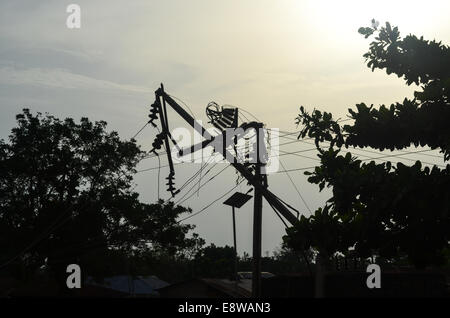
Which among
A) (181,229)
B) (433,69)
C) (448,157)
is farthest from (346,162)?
(181,229)

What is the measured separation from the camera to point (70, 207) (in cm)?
3962

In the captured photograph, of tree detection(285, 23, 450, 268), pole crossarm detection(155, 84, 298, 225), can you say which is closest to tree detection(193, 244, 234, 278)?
pole crossarm detection(155, 84, 298, 225)

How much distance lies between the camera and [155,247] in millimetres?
40125

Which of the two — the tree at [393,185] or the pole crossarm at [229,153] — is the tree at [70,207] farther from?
the tree at [393,185]

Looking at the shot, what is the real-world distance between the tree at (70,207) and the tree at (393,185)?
29.8 m

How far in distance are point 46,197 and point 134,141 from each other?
7557mm

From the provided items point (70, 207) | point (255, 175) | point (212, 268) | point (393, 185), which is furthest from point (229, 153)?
point (212, 268)

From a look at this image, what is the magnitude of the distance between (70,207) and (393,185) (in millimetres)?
32668

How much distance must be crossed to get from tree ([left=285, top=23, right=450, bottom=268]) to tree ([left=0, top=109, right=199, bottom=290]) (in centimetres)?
2975

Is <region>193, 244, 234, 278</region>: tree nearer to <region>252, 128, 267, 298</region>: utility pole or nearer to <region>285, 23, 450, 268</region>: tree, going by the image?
<region>252, 128, 267, 298</region>: utility pole

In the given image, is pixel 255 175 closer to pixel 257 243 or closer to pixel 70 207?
pixel 257 243

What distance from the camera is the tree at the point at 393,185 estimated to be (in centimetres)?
1008
